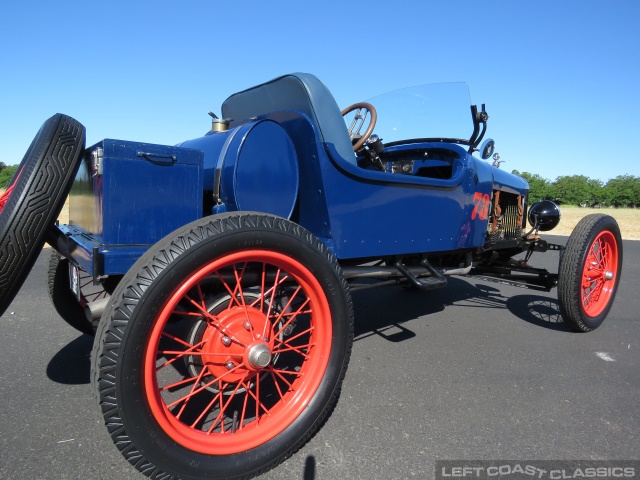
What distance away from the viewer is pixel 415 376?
2627 millimetres

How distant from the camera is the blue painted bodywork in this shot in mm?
1690

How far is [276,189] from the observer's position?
84.4 inches

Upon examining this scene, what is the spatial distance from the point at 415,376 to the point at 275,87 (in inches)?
74.7

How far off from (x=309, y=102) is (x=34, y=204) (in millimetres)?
1315

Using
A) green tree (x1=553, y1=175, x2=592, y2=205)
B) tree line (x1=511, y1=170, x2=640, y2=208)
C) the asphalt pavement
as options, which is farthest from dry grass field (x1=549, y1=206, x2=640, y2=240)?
green tree (x1=553, y1=175, x2=592, y2=205)

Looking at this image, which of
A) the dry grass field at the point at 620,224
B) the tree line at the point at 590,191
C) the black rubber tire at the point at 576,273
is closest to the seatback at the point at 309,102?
the black rubber tire at the point at 576,273

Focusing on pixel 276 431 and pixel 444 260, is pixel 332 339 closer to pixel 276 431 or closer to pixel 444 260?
pixel 276 431

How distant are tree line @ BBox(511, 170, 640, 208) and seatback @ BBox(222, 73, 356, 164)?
272 feet

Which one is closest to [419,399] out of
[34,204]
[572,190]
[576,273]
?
[576,273]

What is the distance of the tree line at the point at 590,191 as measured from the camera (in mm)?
83750

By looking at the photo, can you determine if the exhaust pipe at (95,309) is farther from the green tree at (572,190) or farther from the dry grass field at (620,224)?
the green tree at (572,190)

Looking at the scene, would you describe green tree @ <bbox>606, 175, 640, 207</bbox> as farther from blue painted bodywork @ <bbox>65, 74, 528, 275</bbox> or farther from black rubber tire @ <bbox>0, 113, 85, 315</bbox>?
black rubber tire @ <bbox>0, 113, 85, 315</bbox>

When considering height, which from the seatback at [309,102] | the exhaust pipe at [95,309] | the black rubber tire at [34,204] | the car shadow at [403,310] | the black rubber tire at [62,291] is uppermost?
the seatback at [309,102]

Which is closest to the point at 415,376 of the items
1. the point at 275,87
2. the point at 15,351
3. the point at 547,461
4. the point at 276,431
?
the point at 547,461
